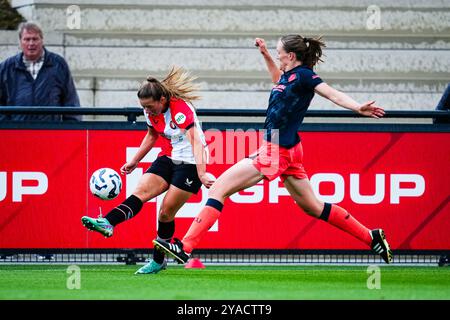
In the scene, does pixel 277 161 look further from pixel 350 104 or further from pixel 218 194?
pixel 350 104

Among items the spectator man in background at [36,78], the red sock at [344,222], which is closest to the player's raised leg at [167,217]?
the red sock at [344,222]

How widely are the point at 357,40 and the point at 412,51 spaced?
809 millimetres

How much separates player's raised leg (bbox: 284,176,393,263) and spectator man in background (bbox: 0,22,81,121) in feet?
12.5

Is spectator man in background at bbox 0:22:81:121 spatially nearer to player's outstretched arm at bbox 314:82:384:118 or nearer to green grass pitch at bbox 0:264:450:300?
green grass pitch at bbox 0:264:450:300

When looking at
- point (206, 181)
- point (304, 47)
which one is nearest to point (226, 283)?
point (206, 181)

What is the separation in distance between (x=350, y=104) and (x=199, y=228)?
1.68 meters

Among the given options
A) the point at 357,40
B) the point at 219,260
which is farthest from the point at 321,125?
the point at 357,40

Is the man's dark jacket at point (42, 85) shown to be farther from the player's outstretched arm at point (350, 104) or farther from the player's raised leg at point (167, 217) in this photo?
the player's outstretched arm at point (350, 104)

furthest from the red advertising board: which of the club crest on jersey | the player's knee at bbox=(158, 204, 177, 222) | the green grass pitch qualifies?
the club crest on jersey

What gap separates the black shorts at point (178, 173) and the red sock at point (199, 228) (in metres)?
0.61

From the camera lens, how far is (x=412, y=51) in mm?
17828
